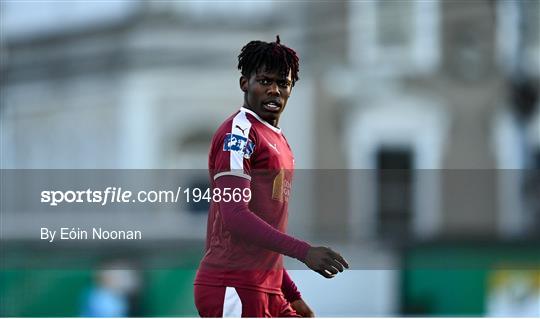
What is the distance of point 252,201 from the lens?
5.77m

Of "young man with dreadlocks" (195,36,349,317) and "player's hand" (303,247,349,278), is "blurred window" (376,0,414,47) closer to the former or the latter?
"young man with dreadlocks" (195,36,349,317)

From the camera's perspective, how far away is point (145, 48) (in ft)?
77.6

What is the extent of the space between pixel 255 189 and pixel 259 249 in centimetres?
24

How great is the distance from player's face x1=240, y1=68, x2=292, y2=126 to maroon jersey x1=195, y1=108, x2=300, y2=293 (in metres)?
0.05

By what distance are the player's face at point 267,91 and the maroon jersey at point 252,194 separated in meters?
0.05

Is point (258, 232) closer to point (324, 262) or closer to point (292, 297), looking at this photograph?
point (324, 262)

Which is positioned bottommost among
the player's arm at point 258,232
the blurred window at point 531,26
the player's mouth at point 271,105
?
the player's arm at point 258,232

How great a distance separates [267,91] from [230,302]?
848 mm

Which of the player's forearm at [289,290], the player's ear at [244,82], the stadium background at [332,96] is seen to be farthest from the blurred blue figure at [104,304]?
the stadium background at [332,96]

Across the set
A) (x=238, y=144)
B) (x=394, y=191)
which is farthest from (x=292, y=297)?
(x=394, y=191)

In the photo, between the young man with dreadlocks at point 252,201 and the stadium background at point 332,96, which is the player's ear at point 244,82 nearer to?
the young man with dreadlocks at point 252,201

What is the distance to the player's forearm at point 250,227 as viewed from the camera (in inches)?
222

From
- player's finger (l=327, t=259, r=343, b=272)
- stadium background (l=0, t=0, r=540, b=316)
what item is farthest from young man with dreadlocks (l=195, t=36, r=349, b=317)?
stadium background (l=0, t=0, r=540, b=316)

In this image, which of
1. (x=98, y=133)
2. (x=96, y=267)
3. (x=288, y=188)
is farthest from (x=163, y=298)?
(x=98, y=133)
